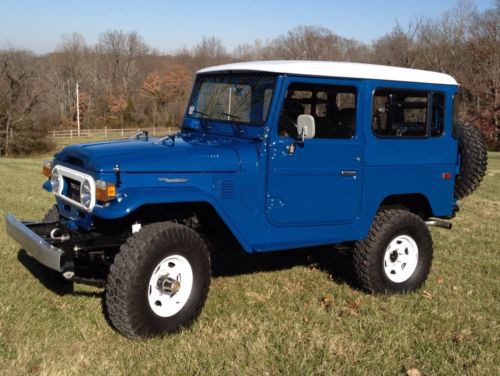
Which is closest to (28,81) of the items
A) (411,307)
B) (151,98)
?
(151,98)

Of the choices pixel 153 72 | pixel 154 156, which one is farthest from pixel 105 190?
pixel 153 72

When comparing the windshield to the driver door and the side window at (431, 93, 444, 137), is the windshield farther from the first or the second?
the side window at (431, 93, 444, 137)

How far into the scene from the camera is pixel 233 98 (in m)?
5.49

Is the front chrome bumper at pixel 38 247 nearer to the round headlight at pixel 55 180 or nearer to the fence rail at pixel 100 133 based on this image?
the round headlight at pixel 55 180

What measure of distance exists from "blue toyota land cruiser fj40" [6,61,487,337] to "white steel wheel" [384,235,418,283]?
1cm

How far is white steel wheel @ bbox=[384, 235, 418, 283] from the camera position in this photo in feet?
19.4

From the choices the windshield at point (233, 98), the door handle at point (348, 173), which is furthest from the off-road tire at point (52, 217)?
the door handle at point (348, 173)

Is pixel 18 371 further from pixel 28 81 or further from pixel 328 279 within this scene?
pixel 28 81

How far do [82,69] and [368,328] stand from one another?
273ft

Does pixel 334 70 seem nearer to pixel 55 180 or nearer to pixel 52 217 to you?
pixel 55 180

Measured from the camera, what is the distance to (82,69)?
8238cm

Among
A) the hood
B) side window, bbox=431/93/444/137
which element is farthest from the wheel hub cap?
side window, bbox=431/93/444/137

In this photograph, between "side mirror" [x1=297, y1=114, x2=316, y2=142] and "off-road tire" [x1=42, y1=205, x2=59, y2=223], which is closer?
"side mirror" [x1=297, y1=114, x2=316, y2=142]

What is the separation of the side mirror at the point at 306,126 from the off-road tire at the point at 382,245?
133 centimetres
